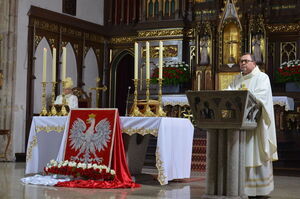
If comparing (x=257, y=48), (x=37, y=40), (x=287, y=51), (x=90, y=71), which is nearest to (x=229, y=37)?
(x=257, y=48)

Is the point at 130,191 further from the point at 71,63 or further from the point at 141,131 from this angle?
the point at 71,63

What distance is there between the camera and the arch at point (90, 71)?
15.8 meters

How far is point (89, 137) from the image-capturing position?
8039 millimetres

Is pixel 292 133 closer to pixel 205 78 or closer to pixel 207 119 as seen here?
pixel 205 78

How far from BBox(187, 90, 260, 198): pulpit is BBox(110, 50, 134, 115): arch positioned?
421 inches

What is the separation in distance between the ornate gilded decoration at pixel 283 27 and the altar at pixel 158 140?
20.9ft

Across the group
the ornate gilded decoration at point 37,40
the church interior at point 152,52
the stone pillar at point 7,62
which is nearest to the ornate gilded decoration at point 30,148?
the church interior at point 152,52

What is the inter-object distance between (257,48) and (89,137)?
697 cm

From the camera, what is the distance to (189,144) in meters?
8.53

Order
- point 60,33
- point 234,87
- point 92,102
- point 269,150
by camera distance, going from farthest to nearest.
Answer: point 92,102 < point 60,33 < point 234,87 < point 269,150

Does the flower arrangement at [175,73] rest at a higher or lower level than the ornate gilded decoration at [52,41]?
lower

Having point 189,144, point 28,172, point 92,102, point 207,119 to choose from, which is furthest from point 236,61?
point 207,119

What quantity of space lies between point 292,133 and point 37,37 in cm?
674

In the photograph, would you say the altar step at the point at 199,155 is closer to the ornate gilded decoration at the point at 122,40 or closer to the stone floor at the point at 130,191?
the stone floor at the point at 130,191
